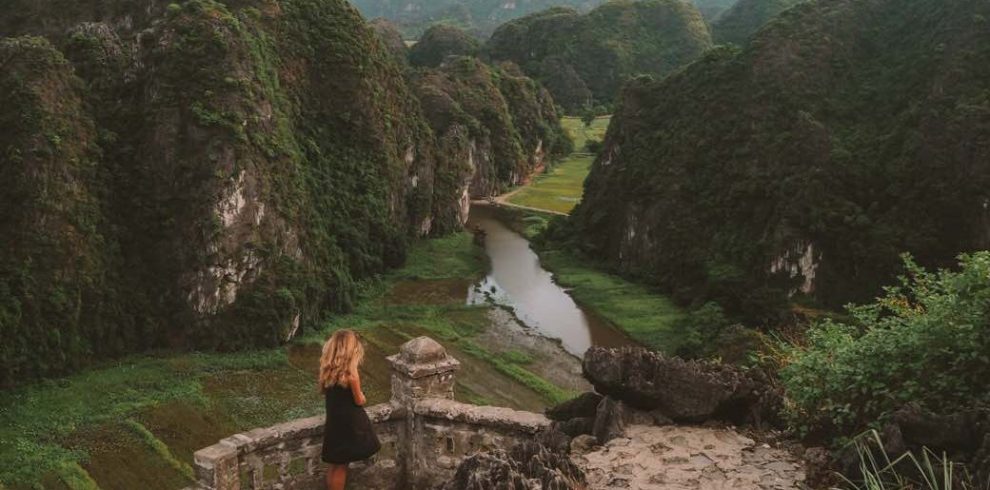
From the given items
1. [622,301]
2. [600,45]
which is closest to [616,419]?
[622,301]

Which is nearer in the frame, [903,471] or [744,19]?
[903,471]

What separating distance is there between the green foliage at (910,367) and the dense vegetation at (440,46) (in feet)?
441

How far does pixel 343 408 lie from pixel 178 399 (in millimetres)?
24090

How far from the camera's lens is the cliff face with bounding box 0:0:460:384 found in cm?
3431

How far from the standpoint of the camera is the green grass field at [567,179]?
81.1m

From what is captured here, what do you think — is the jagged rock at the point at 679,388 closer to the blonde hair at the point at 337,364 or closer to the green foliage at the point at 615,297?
the blonde hair at the point at 337,364

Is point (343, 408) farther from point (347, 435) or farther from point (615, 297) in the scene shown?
point (615, 297)

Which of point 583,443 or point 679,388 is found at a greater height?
point 679,388

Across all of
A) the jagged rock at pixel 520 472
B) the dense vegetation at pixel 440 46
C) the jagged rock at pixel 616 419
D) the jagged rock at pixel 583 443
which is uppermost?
the dense vegetation at pixel 440 46

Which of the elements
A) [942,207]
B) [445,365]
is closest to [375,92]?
[942,207]

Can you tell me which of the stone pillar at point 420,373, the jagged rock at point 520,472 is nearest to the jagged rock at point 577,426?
the jagged rock at point 520,472

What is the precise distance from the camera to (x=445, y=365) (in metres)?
9.94

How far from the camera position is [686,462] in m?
7.82

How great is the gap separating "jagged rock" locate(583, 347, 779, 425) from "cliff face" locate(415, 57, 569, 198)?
62996 mm
